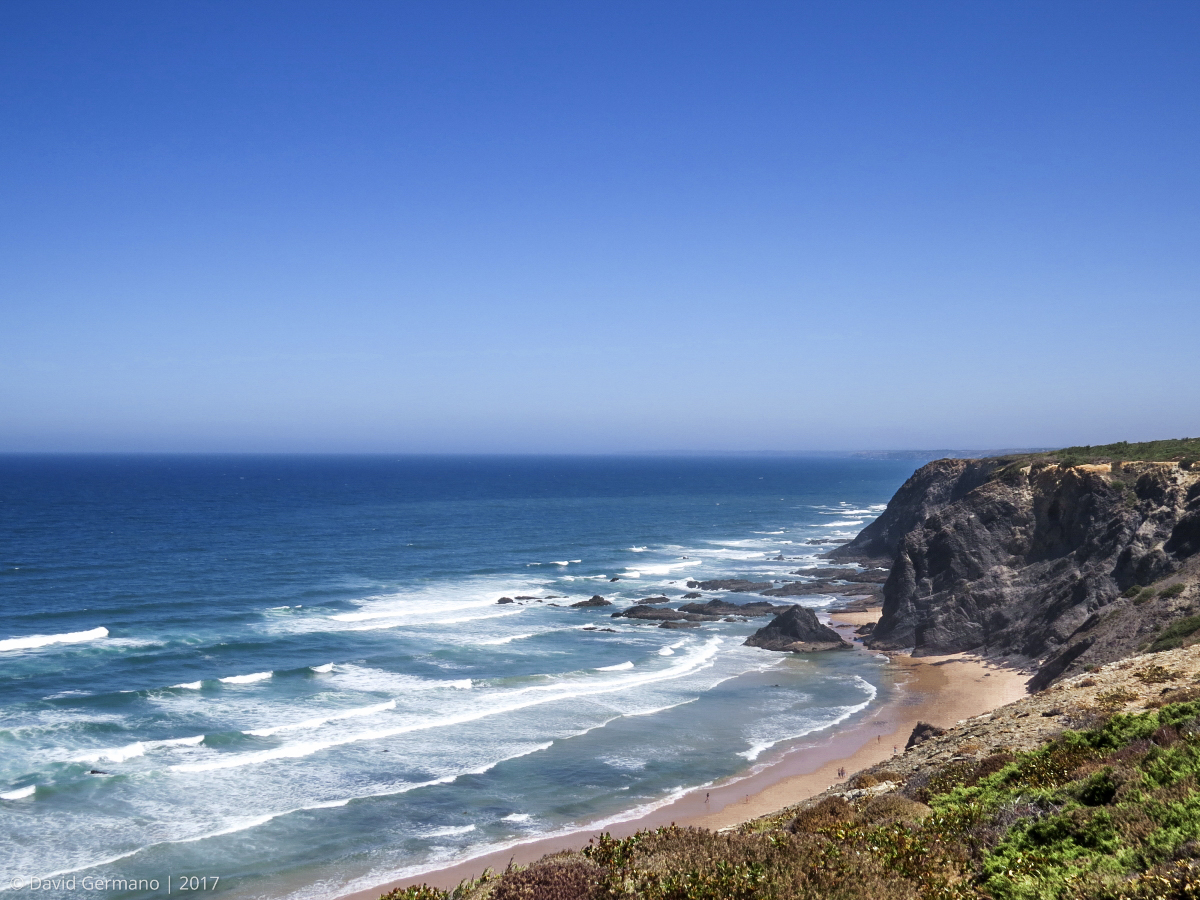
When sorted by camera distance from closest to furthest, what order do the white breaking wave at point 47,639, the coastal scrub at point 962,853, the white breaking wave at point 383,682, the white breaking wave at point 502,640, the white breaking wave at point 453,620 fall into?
the coastal scrub at point 962,853, the white breaking wave at point 383,682, the white breaking wave at point 47,639, the white breaking wave at point 502,640, the white breaking wave at point 453,620

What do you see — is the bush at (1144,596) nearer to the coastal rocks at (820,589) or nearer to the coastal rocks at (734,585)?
the coastal rocks at (820,589)

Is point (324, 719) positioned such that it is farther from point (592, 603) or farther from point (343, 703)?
point (592, 603)

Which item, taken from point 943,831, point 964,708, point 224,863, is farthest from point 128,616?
point 943,831

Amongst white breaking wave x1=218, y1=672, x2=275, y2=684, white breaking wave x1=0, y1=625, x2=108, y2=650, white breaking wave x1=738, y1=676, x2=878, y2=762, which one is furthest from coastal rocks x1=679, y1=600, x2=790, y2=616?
white breaking wave x1=0, y1=625, x2=108, y2=650

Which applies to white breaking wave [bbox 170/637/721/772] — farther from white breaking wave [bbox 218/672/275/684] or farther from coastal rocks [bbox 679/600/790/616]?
coastal rocks [bbox 679/600/790/616]

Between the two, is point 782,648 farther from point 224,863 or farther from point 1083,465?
point 224,863

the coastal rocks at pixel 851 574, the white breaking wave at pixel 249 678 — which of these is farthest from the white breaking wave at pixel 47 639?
the coastal rocks at pixel 851 574
